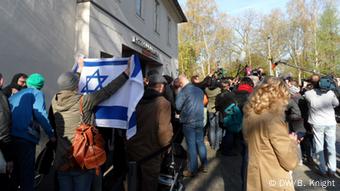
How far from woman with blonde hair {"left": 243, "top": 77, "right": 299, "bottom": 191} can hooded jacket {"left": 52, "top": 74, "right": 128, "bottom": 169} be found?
145 centimetres

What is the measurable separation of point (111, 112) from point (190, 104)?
2.32 meters

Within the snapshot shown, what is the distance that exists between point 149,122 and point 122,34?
7353mm

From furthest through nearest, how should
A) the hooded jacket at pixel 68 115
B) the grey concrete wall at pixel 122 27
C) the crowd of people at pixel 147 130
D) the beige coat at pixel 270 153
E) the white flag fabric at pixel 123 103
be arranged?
the grey concrete wall at pixel 122 27, the white flag fabric at pixel 123 103, the hooded jacket at pixel 68 115, the crowd of people at pixel 147 130, the beige coat at pixel 270 153

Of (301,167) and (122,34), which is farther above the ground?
(122,34)

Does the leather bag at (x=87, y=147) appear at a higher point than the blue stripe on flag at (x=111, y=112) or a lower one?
lower

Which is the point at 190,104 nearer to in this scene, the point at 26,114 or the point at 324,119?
the point at 324,119

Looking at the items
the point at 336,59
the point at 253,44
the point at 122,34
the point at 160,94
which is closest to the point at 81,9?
the point at 122,34

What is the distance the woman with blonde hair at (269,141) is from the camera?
96.9 inches

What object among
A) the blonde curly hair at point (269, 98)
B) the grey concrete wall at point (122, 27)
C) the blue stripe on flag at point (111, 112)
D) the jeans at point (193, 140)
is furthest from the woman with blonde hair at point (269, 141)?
the grey concrete wall at point (122, 27)

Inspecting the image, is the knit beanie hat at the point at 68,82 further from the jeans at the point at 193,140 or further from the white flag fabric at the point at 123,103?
the jeans at the point at 193,140

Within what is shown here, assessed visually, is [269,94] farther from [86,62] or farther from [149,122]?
[86,62]

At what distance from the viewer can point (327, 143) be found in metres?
5.30

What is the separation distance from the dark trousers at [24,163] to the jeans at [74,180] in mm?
1113

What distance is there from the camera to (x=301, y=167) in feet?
19.4
